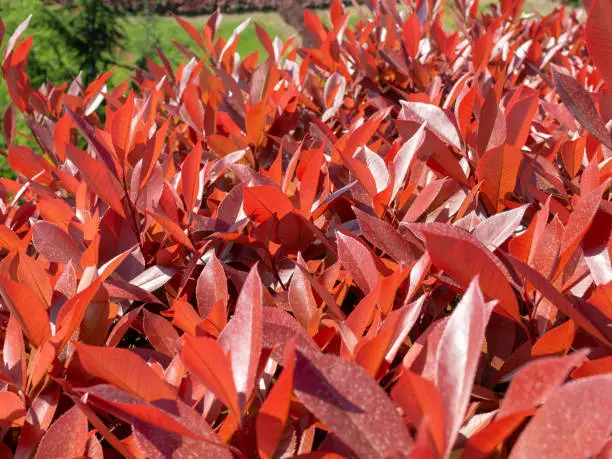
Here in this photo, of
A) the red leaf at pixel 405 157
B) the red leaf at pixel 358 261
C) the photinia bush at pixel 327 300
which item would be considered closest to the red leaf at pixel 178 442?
→ the photinia bush at pixel 327 300

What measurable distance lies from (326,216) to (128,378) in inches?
29.8

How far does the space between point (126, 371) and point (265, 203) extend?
1.67ft

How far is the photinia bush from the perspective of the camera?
2.12 feet

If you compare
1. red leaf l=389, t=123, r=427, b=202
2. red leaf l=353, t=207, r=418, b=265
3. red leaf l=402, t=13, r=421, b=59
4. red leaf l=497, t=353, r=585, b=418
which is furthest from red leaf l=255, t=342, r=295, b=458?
red leaf l=402, t=13, r=421, b=59

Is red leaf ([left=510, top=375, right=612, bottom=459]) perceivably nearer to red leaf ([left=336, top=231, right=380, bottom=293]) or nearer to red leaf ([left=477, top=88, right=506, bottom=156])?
red leaf ([left=336, top=231, right=380, bottom=293])

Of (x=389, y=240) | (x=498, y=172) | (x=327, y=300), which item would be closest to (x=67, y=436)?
(x=327, y=300)

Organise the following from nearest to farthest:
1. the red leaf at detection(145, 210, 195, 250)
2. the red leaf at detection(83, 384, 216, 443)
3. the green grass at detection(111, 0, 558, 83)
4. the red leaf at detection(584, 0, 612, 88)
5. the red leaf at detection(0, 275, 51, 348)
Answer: the red leaf at detection(83, 384, 216, 443) < the red leaf at detection(0, 275, 51, 348) < the red leaf at detection(584, 0, 612, 88) < the red leaf at detection(145, 210, 195, 250) < the green grass at detection(111, 0, 558, 83)

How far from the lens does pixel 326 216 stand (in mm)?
1444

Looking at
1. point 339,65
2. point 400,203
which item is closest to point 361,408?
point 400,203

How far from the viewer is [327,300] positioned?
937 mm

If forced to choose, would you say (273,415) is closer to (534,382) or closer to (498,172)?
(534,382)

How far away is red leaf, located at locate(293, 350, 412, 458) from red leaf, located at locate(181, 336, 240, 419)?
93 mm

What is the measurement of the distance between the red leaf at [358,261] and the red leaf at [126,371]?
38 centimetres

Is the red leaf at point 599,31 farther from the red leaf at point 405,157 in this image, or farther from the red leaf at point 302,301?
→ the red leaf at point 302,301
